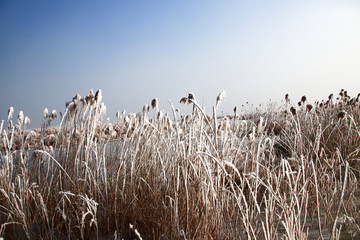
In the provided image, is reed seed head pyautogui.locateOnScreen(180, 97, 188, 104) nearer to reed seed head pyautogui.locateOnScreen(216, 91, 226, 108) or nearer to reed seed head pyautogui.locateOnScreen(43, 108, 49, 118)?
reed seed head pyautogui.locateOnScreen(216, 91, 226, 108)

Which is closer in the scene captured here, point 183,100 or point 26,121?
point 183,100

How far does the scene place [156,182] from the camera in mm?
1743

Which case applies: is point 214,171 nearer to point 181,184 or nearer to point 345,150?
point 181,184

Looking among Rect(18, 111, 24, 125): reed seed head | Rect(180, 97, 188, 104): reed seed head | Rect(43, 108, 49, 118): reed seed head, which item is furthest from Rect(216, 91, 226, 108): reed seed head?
Rect(18, 111, 24, 125): reed seed head

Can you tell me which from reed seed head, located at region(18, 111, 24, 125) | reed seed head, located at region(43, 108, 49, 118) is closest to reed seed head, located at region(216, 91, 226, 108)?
reed seed head, located at region(43, 108, 49, 118)

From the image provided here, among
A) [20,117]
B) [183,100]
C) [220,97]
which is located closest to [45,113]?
[20,117]

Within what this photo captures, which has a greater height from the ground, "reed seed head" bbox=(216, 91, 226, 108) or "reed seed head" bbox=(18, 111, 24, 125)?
"reed seed head" bbox=(18, 111, 24, 125)

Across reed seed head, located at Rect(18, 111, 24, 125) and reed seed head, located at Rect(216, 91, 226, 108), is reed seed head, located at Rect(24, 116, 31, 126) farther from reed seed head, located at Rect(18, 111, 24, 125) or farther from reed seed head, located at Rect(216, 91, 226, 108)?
reed seed head, located at Rect(216, 91, 226, 108)

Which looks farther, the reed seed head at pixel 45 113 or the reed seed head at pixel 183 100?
the reed seed head at pixel 45 113

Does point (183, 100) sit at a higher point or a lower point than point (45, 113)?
lower

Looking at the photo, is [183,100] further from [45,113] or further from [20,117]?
[20,117]

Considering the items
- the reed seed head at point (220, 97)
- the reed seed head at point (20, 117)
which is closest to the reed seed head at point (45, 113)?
the reed seed head at point (20, 117)

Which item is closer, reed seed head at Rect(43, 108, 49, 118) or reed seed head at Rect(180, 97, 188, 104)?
reed seed head at Rect(180, 97, 188, 104)

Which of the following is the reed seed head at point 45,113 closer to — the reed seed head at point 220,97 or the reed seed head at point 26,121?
the reed seed head at point 26,121
